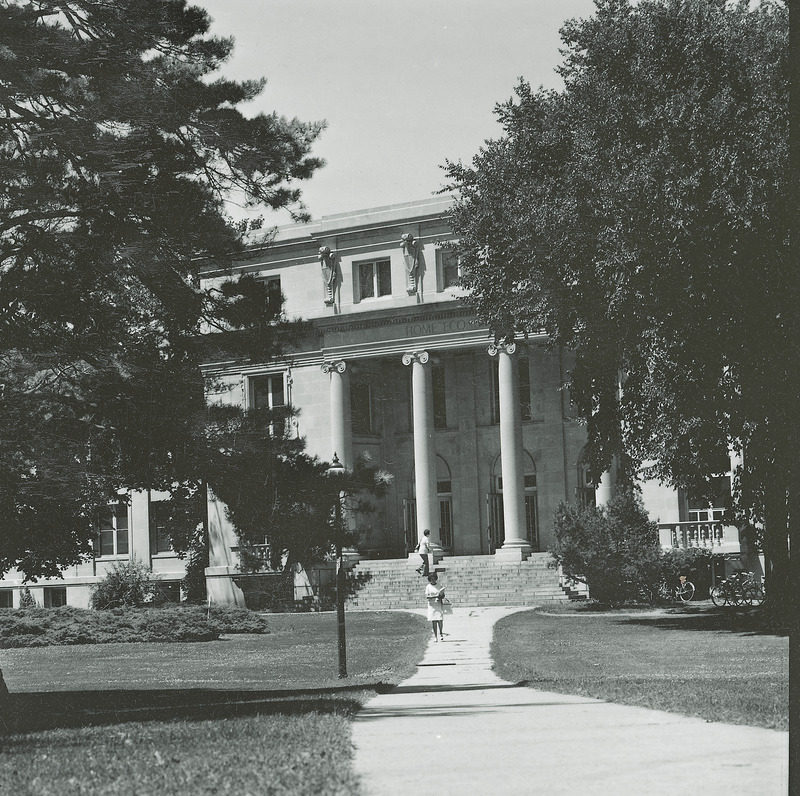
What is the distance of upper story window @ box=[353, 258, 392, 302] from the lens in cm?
5338

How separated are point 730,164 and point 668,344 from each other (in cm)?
367

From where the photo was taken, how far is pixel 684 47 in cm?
2722

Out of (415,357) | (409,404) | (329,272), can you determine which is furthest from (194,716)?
(409,404)

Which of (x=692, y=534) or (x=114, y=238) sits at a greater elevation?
(x=114, y=238)

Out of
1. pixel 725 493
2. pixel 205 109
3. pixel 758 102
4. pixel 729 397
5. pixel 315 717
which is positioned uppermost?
pixel 758 102

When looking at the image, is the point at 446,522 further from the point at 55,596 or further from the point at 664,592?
the point at 55,596

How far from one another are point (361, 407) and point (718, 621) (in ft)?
89.6

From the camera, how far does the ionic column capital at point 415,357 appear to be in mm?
51250

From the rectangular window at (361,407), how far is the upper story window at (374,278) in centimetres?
428

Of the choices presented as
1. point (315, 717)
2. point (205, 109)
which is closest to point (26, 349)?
point (205, 109)

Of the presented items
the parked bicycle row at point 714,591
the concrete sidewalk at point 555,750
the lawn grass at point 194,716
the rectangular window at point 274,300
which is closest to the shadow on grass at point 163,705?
the lawn grass at point 194,716

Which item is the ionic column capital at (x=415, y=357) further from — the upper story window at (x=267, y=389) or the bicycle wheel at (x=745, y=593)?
the bicycle wheel at (x=745, y=593)

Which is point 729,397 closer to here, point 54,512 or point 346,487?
point 346,487

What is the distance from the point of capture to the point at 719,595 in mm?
36000
